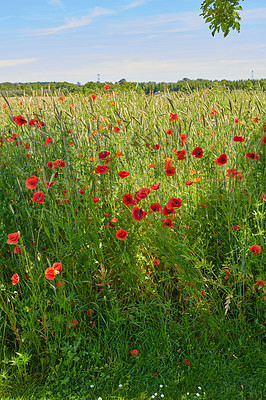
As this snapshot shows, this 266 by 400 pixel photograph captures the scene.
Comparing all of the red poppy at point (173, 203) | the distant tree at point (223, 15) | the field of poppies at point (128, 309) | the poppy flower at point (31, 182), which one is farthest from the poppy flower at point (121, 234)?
the distant tree at point (223, 15)

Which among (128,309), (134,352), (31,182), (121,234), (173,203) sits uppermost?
(31,182)

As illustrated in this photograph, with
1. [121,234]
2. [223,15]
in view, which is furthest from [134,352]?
[223,15]

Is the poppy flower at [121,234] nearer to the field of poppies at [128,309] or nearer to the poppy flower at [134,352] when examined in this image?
the field of poppies at [128,309]

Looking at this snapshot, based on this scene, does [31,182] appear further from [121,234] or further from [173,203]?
[173,203]

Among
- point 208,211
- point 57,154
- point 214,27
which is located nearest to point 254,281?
point 208,211

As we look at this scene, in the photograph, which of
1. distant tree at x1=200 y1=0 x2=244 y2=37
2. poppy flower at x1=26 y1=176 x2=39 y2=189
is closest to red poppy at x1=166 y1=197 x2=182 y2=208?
poppy flower at x1=26 y1=176 x2=39 y2=189

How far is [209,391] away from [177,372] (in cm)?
20

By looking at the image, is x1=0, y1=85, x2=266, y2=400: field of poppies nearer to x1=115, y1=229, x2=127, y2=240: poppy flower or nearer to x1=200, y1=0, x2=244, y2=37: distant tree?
x1=115, y1=229, x2=127, y2=240: poppy flower

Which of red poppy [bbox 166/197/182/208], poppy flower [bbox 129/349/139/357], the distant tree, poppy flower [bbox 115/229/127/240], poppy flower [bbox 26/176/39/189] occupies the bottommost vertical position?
poppy flower [bbox 129/349/139/357]

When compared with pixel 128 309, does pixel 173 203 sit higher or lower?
higher

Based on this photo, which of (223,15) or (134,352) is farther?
(223,15)

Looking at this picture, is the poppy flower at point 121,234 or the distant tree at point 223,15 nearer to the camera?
the poppy flower at point 121,234

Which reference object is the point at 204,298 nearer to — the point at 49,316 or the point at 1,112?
the point at 49,316

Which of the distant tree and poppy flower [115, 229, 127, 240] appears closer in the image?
poppy flower [115, 229, 127, 240]
